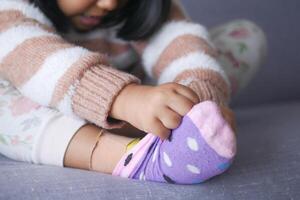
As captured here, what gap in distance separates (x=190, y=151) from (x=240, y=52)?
16.5 inches

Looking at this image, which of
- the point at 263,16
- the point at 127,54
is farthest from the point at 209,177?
the point at 263,16

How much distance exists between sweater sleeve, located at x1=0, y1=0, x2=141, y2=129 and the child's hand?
16 millimetres

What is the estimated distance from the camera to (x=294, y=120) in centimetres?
77

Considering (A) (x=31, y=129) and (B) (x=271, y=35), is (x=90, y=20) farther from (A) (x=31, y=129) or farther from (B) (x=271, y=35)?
(B) (x=271, y=35)

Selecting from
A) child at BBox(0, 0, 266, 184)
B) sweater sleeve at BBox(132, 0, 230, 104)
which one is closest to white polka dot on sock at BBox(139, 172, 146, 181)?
child at BBox(0, 0, 266, 184)

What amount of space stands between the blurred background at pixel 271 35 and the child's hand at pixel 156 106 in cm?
51

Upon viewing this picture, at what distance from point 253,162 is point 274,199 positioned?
0.07m

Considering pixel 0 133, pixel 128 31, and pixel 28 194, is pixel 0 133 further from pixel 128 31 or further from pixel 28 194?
pixel 128 31

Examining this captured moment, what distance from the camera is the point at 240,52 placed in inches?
34.1

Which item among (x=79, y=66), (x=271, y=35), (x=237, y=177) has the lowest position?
(x=271, y=35)

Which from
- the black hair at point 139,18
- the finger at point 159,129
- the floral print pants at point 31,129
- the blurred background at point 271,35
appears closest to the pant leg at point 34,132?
the floral print pants at point 31,129

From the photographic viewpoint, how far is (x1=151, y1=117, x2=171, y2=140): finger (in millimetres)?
504

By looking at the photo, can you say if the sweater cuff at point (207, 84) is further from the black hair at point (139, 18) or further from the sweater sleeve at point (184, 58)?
the black hair at point (139, 18)

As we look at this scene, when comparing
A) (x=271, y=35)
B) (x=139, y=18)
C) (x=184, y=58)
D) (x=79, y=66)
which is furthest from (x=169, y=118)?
(x=271, y=35)
